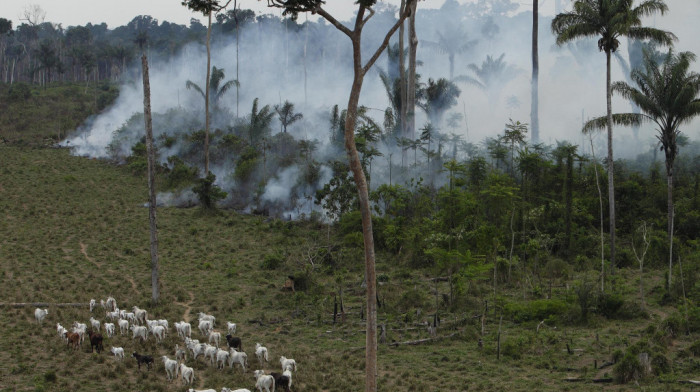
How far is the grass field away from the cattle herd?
0.95ft

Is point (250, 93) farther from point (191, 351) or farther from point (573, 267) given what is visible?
point (191, 351)

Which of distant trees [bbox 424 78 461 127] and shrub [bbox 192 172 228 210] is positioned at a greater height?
distant trees [bbox 424 78 461 127]

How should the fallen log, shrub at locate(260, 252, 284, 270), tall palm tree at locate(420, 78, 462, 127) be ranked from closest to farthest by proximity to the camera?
the fallen log → shrub at locate(260, 252, 284, 270) → tall palm tree at locate(420, 78, 462, 127)

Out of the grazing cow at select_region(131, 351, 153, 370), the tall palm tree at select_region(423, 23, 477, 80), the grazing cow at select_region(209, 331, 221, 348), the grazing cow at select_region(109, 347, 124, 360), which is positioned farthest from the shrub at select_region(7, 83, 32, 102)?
the grazing cow at select_region(131, 351, 153, 370)

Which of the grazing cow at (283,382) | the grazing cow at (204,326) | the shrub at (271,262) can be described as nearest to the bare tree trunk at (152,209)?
the grazing cow at (204,326)

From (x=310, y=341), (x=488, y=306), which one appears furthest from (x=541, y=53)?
(x=310, y=341)

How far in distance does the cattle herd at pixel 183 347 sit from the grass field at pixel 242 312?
0.29m

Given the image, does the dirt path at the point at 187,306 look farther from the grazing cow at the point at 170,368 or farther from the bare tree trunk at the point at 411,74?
the bare tree trunk at the point at 411,74

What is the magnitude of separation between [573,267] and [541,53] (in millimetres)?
52285

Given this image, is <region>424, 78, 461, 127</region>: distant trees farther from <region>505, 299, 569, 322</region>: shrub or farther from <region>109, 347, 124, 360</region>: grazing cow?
<region>109, 347, 124, 360</region>: grazing cow

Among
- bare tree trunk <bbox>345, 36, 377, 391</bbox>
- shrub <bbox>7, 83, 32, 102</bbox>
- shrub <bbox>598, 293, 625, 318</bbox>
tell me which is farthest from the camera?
shrub <bbox>7, 83, 32, 102</bbox>

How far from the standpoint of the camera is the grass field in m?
16.4

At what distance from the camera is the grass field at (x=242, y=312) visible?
16.4 metres

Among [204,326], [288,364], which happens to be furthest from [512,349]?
[204,326]
